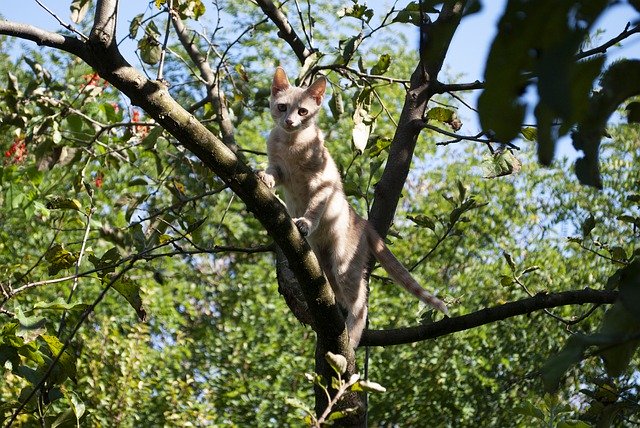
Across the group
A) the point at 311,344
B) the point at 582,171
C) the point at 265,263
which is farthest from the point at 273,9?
the point at 265,263

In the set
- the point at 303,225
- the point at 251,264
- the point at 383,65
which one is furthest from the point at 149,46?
the point at 251,264

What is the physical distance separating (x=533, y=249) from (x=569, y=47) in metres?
8.31

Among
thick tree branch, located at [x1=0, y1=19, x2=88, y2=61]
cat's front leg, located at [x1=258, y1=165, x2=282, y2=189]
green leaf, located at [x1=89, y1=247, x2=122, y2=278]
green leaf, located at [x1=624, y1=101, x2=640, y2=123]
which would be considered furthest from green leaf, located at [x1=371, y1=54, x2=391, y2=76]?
green leaf, located at [x1=624, y1=101, x2=640, y2=123]

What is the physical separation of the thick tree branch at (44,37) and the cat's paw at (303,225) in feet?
5.06

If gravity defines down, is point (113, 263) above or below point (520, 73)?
above

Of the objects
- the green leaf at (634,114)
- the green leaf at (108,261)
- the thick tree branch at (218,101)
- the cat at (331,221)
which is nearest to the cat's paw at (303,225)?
the cat at (331,221)

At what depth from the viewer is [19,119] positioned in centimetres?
445

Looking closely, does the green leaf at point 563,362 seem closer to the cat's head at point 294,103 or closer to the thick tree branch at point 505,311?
the thick tree branch at point 505,311

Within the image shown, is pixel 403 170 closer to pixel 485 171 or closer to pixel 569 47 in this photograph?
pixel 485 171

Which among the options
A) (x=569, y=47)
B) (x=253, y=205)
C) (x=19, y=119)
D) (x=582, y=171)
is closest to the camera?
(x=569, y=47)

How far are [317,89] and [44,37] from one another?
221 centimetres

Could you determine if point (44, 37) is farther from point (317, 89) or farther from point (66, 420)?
point (317, 89)

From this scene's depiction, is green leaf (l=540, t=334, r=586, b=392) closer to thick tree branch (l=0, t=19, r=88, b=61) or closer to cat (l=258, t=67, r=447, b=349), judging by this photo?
thick tree branch (l=0, t=19, r=88, b=61)

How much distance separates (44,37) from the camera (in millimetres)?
2312
